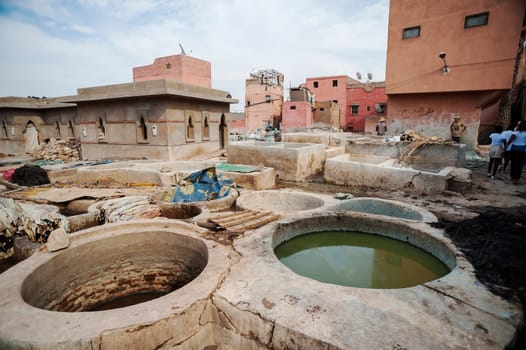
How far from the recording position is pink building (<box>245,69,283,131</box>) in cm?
3497

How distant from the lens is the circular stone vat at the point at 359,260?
4.51 metres

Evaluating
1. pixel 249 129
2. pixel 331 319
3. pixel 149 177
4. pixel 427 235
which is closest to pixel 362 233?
pixel 427 235

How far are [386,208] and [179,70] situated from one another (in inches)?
845

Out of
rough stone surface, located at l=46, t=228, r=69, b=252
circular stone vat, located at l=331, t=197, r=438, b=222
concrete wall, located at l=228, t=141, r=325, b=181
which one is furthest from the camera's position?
concrete wall, located at l=228, t=141, r=325, b=181

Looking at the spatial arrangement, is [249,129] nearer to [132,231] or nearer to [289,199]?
[289,199]

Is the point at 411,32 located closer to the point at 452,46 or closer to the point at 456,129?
the point at 452,46

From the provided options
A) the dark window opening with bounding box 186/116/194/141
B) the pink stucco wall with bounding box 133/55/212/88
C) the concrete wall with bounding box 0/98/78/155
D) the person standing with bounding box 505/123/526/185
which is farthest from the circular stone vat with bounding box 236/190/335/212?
the pink stucco wall with bounding box 133/55/212/88

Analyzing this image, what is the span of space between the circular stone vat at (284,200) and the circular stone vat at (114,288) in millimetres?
2293

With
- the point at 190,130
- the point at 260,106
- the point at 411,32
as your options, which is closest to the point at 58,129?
the point at 190,130

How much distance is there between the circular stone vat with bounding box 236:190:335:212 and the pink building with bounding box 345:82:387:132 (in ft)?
84.4

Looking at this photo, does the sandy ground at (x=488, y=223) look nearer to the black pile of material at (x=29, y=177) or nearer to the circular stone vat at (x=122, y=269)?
the circular stone vat at (x=122, y=269)

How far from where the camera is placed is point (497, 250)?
3836 millimetres

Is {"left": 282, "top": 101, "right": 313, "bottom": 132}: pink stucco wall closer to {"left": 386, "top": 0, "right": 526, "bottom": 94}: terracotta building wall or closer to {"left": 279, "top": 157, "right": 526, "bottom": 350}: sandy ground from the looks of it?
{"left": 386, "top": 0, "right": 526, "bottom": 94}: terracotta building wall

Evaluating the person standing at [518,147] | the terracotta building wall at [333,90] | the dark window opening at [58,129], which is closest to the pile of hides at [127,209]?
the person standing at [518,147]
